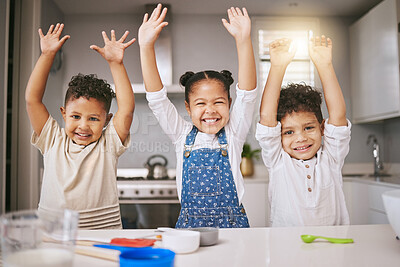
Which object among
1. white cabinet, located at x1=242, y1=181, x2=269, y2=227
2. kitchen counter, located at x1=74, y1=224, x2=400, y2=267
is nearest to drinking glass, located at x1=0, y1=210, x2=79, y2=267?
kitchen counter, located at x1=74, y1=224, x2=400, y2=267

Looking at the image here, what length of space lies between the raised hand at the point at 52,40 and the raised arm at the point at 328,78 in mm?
1022

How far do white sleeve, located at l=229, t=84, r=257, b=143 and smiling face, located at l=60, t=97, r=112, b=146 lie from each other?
482 mm

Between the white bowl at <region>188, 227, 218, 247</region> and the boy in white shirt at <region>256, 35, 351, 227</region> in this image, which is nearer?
the white bowl at <region>188, 227, 218, 247</region>

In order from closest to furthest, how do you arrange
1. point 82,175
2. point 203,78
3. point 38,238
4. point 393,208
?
point 38,238, point 393,208, point 82,175, point 203,78

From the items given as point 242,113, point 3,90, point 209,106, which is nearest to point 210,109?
point 209,106

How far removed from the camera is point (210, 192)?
4.49ft

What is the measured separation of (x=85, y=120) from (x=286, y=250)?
3.11 ft

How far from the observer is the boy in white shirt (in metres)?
1.39

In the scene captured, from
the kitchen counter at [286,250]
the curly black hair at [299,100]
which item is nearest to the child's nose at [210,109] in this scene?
the curly black hair at [299,100]

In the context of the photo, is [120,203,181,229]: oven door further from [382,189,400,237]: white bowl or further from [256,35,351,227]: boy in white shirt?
[382,189,400,237]: white bowl

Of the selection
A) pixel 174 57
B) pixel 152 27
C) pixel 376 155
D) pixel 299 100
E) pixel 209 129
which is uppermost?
pixel 152 27

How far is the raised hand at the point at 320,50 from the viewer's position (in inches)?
59.5

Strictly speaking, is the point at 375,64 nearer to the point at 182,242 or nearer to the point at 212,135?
the point at 212,135

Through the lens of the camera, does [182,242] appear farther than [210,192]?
No
